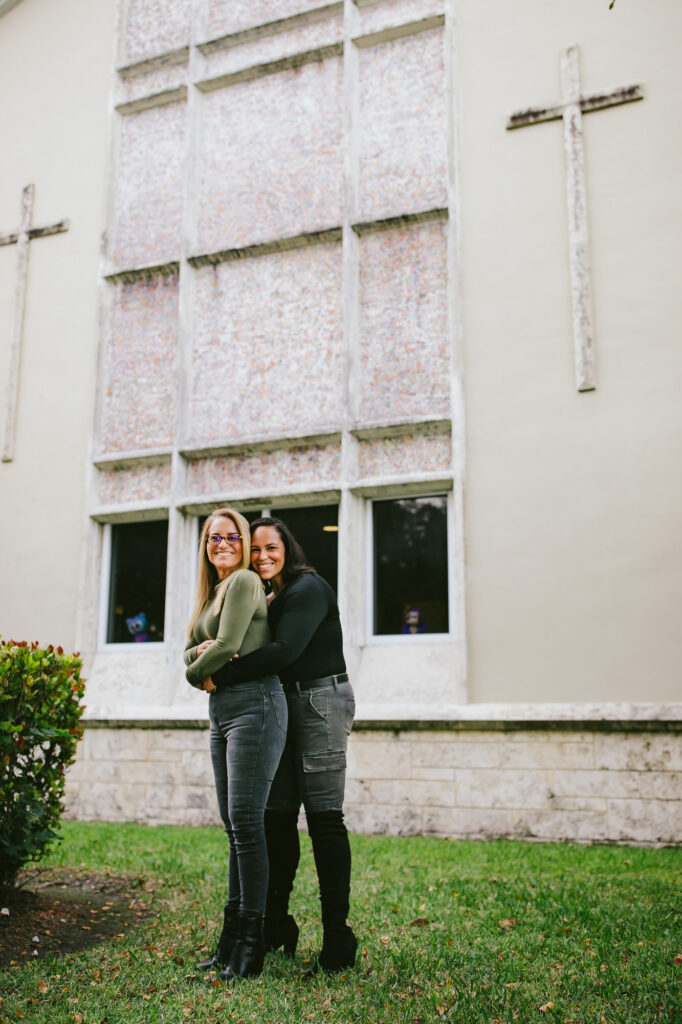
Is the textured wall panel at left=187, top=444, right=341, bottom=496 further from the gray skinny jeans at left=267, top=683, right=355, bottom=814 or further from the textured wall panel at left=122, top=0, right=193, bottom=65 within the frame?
the textured wall panel at left=122, top=0, right=193, bottom=65

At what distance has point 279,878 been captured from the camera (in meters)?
3.95

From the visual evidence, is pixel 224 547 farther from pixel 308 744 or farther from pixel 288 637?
pixel 308 744

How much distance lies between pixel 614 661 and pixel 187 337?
5277mm

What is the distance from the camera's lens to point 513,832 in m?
7.21

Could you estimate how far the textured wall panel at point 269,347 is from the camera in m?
8.84

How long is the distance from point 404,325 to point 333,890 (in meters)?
5.99

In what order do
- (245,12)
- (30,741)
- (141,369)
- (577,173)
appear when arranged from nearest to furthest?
(30,741), (577,173), (141,369), (245,12)

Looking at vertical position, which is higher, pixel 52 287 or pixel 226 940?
pixel 52 287

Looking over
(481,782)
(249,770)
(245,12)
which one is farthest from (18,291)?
(249,770)

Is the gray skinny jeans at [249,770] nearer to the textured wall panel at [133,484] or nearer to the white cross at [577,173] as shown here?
the white cross at [577,173]

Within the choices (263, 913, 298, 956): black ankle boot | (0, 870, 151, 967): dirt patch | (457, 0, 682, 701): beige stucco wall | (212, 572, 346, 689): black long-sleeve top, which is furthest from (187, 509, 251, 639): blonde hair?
(457, 0, 682, 701): beige stucco wall

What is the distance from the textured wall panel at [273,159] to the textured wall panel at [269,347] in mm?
361

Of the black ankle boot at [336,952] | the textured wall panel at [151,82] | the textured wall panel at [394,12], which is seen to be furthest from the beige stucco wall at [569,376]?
the black ankle boot at [336,952]

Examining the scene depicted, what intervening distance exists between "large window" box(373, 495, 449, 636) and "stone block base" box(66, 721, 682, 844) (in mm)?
1001
